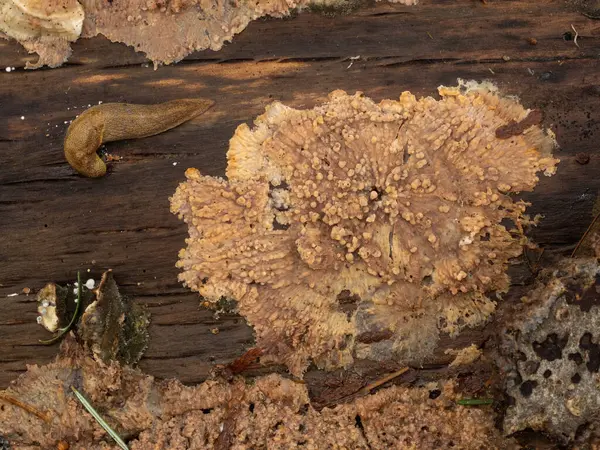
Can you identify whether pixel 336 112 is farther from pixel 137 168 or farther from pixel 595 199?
A: pixel 595 199

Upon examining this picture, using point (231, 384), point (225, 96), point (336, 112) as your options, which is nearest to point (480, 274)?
point (336, 112)

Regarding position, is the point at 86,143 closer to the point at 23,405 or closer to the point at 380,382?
the point at 23,405

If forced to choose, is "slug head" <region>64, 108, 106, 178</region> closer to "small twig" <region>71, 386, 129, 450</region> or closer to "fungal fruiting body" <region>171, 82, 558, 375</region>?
"fungal fruiting body" <region>171, 82, 558, 375</region>

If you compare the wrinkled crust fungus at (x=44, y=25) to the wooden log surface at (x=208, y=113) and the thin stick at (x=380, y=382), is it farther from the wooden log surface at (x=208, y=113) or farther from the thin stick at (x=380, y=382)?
the thin stick at (x=380, y=382)

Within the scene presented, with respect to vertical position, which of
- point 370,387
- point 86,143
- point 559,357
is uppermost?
point 86,143

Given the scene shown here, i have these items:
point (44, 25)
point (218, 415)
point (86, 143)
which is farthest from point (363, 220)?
point (44, 25)
